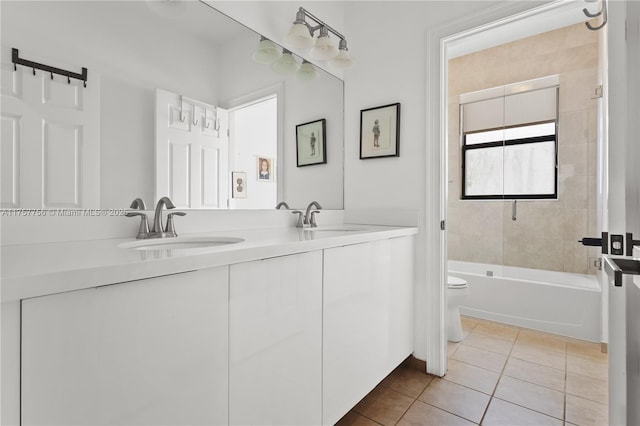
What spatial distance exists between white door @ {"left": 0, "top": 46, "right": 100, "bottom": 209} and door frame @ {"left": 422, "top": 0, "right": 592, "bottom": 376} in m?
1.61

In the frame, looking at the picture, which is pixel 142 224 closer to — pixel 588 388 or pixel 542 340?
pixel 588 388

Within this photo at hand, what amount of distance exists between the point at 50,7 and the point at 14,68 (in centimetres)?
25

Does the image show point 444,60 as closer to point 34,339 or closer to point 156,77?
point 156,77

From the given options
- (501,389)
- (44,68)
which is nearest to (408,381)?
(501,389)

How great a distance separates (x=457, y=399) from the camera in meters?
1.60

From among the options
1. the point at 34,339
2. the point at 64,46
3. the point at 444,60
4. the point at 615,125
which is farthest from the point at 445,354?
the point at 64,46

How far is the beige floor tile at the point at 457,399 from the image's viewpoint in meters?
1.50

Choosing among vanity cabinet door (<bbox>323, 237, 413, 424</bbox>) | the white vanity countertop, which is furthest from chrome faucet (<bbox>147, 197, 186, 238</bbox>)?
vanity cabinet door (<bbox>323, 237, 413, 424</bbox>)

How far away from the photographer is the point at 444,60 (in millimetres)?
1825

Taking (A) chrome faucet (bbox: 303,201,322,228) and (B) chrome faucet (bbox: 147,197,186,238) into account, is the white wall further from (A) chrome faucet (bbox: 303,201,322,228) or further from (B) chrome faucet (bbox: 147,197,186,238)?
(A) chrome faucet (bbox: 303,201,322,228)

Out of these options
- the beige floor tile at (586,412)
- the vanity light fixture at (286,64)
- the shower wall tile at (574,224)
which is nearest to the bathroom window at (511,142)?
the shower wall tile at (574,224)

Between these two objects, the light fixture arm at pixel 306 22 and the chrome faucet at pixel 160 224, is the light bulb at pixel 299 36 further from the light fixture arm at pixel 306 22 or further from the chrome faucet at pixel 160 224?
the chrome faucet at pixel 160 224

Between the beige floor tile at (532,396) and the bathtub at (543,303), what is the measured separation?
89 cm

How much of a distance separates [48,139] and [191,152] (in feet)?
1.62
